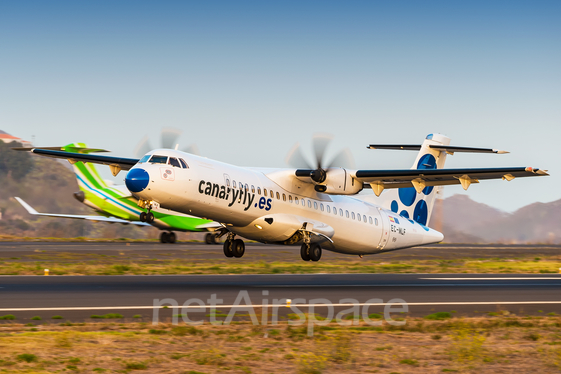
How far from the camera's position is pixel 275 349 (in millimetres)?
11133

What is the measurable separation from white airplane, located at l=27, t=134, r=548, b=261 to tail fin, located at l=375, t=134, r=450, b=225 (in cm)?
9

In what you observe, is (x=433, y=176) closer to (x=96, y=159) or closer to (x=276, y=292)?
(x=276, y=292)

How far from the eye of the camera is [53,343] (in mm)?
10797

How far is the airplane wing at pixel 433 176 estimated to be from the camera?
2358 cm

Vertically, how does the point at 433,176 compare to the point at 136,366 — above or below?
above

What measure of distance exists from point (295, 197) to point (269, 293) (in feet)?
23.4

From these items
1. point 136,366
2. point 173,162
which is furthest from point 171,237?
point 136,366

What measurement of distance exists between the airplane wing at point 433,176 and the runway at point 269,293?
4.31m

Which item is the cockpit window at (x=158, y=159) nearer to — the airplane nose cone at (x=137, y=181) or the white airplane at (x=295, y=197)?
the white airplane at (x=295, y=197)

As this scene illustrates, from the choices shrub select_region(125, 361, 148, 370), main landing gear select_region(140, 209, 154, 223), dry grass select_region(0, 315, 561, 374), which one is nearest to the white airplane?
main landing gear select_region(140, 209, 154, 223)

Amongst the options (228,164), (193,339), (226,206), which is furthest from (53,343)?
(228,164)

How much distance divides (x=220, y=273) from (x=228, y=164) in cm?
763

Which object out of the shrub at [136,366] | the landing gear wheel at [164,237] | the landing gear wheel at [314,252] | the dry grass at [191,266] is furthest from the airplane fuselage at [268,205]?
the landing gear wheel at [164,237]

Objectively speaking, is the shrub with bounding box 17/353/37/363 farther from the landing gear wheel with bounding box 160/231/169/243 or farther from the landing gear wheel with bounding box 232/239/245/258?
the landing gear wheel with bounding box 160/231/169/243
